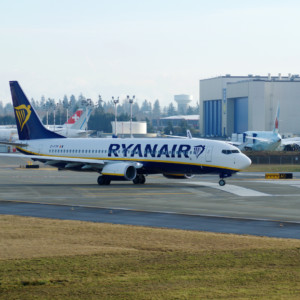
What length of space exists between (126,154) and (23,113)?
13.2m

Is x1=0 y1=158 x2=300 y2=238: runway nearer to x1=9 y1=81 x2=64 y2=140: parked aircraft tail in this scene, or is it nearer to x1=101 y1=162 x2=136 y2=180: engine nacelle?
x1=101 y1=162 x2=136 y2=180: engine nacelle

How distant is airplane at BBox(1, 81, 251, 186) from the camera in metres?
55.4

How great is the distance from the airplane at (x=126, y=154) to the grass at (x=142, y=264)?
85.4 ft

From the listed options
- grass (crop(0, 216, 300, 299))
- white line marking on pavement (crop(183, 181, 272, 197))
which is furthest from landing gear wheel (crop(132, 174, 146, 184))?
grass (crop(0, 216, 300, 299))

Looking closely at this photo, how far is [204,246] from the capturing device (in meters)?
25.3

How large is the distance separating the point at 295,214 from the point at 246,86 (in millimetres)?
160697

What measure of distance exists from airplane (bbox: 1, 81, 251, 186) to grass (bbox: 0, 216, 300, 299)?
26033 mm

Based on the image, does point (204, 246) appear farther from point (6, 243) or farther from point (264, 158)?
point (264, 158)

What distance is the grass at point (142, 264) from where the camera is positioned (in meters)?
17.6

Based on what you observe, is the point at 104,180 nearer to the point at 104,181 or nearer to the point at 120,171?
the point at 104,181

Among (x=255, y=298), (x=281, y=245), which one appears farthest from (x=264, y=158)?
(x=255, y=298)

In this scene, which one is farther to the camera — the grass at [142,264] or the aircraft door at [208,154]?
the aircraft door at [208,154]

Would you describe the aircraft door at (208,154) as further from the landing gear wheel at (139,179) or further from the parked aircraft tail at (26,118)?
the parked aircraft tail at (26,118)

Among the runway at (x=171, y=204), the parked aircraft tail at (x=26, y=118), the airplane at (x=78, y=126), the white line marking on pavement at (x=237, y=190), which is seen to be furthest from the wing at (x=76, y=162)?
the airplane at (x=78, y=126)
